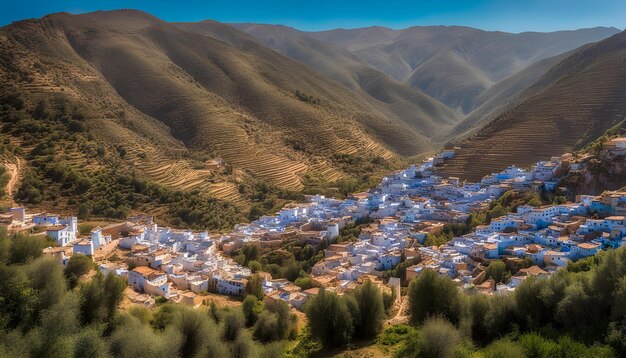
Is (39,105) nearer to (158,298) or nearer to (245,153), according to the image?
(245,153)

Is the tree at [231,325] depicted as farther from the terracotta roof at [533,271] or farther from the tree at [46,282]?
the terracotta roof at [533,271]

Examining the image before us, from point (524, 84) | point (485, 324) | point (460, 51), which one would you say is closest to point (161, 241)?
A: point (485, 324)

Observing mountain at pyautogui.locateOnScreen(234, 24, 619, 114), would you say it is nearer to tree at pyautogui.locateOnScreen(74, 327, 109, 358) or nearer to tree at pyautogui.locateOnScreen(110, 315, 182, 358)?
tree at pyautogui.locateOnScreen(110, 315, 182, 358)

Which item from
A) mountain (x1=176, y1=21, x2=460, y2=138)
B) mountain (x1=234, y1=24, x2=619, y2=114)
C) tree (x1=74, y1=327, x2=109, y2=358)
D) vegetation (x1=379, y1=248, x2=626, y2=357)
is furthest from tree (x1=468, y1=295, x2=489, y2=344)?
mountain (x1=234, y1=24, x2=619, y2=114)

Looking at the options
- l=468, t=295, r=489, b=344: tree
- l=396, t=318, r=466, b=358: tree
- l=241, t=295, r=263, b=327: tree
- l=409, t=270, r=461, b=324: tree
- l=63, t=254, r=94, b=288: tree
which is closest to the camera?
l=396, t=318, r=466, b=358: tree

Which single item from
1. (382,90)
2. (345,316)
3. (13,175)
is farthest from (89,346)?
(382,90)
